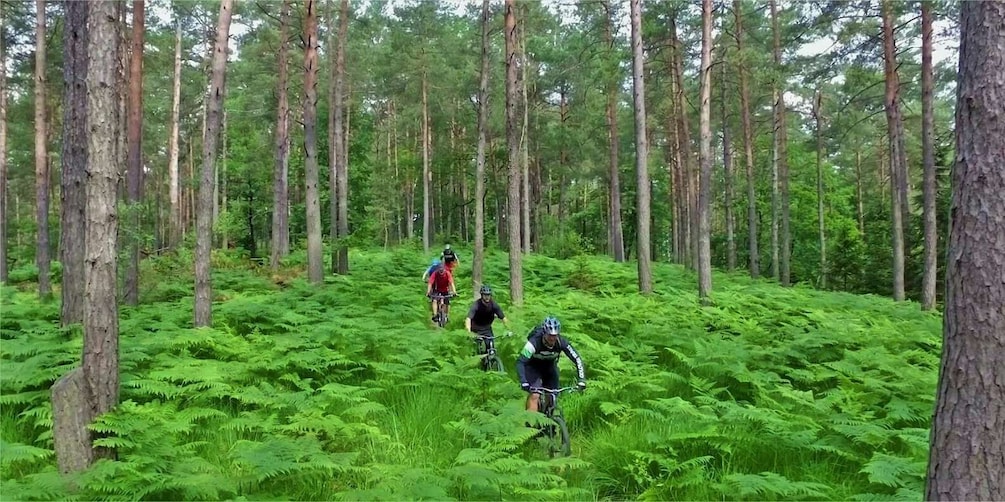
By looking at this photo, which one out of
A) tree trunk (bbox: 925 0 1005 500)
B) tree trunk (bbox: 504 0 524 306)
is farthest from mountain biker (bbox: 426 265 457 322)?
tree trunk (bbox: 925 0 1005 500)

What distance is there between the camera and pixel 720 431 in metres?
6.14

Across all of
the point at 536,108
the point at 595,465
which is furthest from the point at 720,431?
the point at 536,108

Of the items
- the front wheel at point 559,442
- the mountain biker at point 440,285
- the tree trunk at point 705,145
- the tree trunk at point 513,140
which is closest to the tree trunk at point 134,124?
the mountain biker at point 440,285

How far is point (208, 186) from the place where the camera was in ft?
33.9

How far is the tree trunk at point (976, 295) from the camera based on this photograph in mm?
3178

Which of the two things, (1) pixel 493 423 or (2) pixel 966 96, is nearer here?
(2) pixel 966 96

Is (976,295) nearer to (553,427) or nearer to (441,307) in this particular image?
(553,427)

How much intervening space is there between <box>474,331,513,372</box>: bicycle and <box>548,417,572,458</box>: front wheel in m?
2.71

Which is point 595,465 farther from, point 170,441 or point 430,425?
point 170,441

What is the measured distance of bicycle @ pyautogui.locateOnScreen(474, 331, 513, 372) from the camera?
9163 millimetres

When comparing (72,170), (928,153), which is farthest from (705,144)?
(72,170)

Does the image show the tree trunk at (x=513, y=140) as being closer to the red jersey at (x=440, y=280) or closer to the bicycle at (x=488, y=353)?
the red jersey at (x=440, y=280)

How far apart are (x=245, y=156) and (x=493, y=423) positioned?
2847 cm

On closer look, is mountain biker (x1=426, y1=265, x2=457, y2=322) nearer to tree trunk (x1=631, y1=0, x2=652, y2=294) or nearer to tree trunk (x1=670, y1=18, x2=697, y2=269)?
tree trunk (x1=631, y1=0, x2=652, y2=294)
